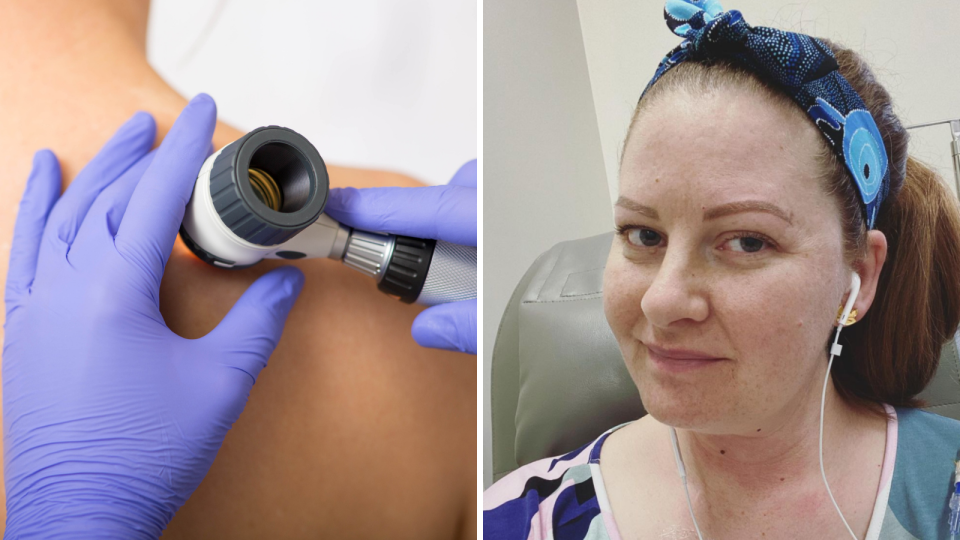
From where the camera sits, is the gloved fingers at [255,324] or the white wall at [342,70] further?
the white wall at [342,70]

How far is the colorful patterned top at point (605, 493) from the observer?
56cm

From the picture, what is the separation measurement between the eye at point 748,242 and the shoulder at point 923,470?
0.86 ft

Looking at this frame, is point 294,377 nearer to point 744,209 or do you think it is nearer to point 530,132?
point 530,132

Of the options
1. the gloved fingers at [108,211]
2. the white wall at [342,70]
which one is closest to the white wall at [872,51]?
the gloved fingers at [108,211]

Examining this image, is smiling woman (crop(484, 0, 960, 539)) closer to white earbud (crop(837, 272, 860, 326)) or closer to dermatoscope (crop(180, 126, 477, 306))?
white earbud (crop(837, 272, 860, 326))

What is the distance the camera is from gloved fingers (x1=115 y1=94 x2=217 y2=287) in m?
0.80

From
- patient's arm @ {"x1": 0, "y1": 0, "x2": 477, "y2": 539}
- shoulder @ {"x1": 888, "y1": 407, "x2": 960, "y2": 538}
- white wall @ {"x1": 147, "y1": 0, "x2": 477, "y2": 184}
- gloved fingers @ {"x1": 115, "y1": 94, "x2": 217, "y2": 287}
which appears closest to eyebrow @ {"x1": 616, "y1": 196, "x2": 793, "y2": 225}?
shoulder @ {"x1": 888, "y1": 407, "x2": 960, "y2": 538}

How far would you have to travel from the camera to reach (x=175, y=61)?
136 centimetres

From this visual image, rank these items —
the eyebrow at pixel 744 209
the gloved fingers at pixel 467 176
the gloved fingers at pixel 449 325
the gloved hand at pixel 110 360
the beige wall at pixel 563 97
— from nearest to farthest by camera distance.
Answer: the eyebrow at pixel 744 209 → the beige wall at pixel 563 97 → the gloved hand at pixel 110 360 → the gloved fingers at pixel 449 325 → the gloved fingers at pixel 467 176

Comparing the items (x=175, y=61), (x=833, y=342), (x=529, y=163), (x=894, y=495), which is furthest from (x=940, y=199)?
(x=175, y=61)

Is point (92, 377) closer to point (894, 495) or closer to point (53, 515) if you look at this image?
point (53, 515)

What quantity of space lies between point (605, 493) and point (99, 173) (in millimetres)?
779

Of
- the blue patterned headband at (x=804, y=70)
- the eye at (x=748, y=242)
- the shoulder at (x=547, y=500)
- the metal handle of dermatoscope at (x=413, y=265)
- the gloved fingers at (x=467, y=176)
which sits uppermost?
the blue patterned headband at (x=804, y=70)

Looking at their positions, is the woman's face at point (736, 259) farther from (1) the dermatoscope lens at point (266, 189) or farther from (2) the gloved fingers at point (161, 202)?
(2) the gloved fingers at point (161, 202)
